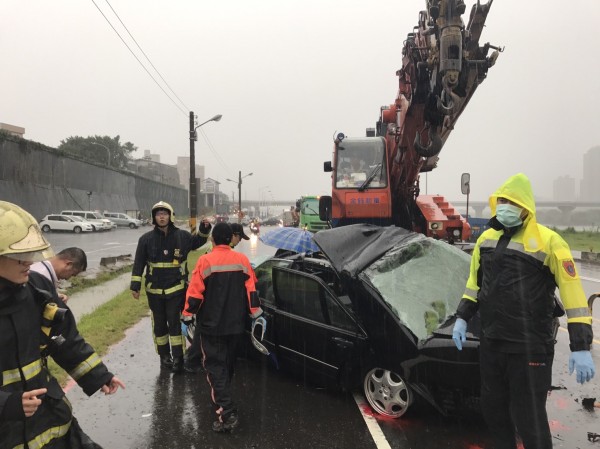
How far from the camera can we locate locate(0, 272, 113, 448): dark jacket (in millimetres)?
1858

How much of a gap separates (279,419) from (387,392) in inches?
39.1

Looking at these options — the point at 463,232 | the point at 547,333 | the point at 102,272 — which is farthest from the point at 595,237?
the point at 547,333

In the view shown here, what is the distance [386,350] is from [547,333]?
54.7 inches

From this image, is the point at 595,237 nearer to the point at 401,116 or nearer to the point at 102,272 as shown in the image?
the point at 401,116

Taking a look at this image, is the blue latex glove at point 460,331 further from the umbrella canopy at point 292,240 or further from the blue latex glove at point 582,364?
the umbrella canopy at point 292,240

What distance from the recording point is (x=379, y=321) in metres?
3.92

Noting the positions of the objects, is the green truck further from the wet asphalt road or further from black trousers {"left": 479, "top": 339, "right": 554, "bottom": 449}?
black trousers {"left": 479, "top": 339, "right": 554, "bottom": 449}

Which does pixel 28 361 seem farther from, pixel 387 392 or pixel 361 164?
pixel 361 164

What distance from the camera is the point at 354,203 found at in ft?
30.6

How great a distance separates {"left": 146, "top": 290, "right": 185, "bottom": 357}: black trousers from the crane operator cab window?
5271mm

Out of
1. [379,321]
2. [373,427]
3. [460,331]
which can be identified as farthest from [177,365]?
[460,331]

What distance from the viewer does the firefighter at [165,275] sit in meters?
5.02

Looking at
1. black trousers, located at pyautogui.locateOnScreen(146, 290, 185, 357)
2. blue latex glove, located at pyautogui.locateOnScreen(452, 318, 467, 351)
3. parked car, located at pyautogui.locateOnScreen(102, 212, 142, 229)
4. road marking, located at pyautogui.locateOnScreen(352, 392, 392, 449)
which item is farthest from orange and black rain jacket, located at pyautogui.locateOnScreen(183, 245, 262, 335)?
parked car, located at pyautogui.locateOnScreen(102, 212, 142, 229)

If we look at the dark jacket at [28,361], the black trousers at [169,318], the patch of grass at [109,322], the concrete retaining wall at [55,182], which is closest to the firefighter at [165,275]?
the black trousers at [169,318]
